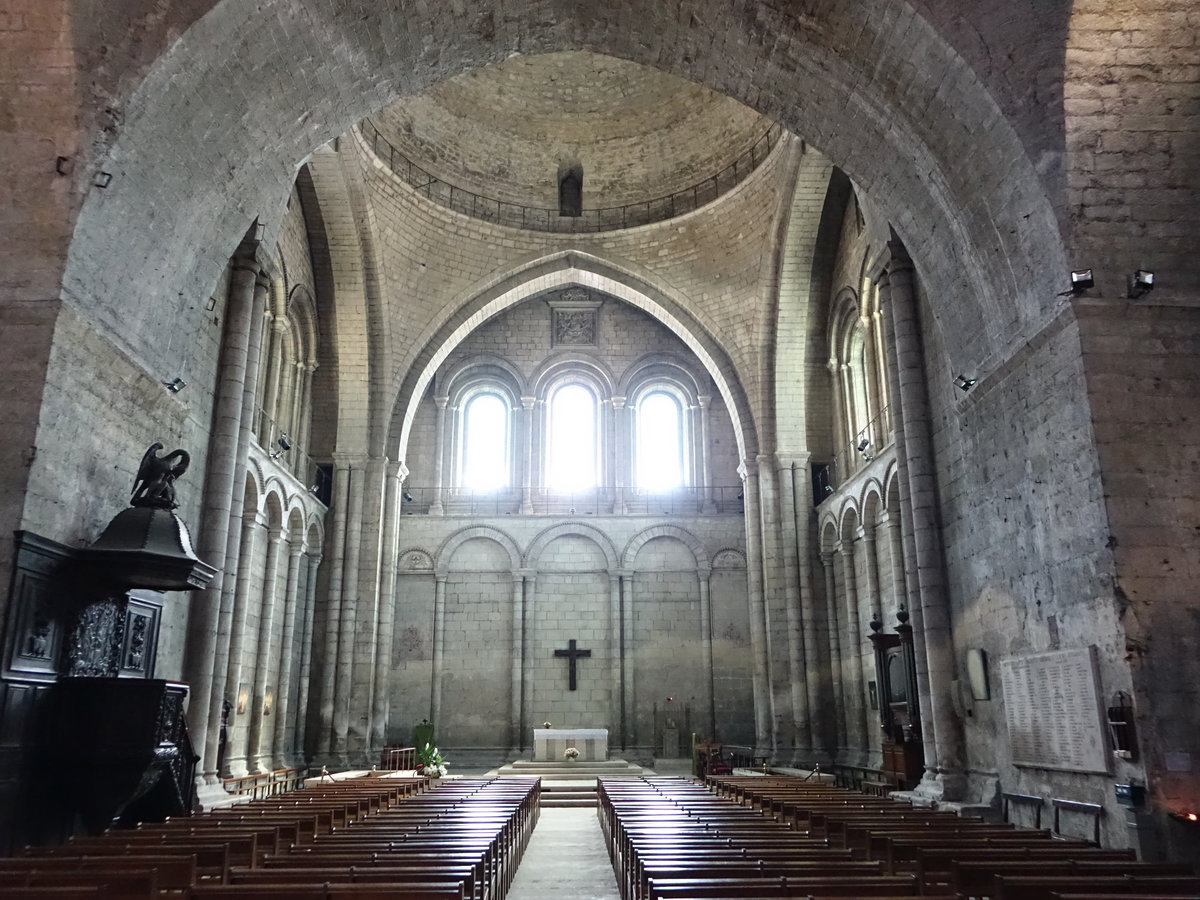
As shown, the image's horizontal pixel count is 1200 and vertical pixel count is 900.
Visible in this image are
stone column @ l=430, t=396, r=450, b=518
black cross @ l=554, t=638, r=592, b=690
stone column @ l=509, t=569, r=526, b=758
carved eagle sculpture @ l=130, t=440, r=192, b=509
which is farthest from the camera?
stone column @ l=430, t=396, r=450, b=518

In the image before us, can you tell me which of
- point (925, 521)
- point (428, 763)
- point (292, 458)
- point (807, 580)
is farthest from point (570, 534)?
point (925, 521)

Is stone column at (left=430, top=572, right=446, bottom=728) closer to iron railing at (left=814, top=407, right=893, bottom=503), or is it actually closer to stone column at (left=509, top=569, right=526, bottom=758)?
stone column at (left=509, top=569, right=526, bottom=758)

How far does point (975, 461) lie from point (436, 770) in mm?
12411

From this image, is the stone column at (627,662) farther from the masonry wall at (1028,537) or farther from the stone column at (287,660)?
the masonry wall at (1028,537)

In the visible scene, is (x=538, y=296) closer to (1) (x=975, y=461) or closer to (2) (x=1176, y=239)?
(1) (x=975, y=461)

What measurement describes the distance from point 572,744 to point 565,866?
11111mm

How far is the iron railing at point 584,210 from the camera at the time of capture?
21078 millimetres

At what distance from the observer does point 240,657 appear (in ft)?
48.1

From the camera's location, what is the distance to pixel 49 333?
9133 millimetres

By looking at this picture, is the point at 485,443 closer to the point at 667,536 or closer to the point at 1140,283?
the point at 667,536

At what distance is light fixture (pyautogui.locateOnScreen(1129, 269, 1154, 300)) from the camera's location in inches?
370

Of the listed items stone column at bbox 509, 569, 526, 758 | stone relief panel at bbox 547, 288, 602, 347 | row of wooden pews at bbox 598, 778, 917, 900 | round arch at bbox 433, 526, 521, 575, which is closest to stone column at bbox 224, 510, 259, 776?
Result: row of wooden pews at bbox 598, 778, 917, 900

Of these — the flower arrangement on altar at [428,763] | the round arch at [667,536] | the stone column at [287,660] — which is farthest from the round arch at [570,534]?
the stone column at [287,660]

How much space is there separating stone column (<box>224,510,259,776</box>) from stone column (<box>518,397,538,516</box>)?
8991mm
